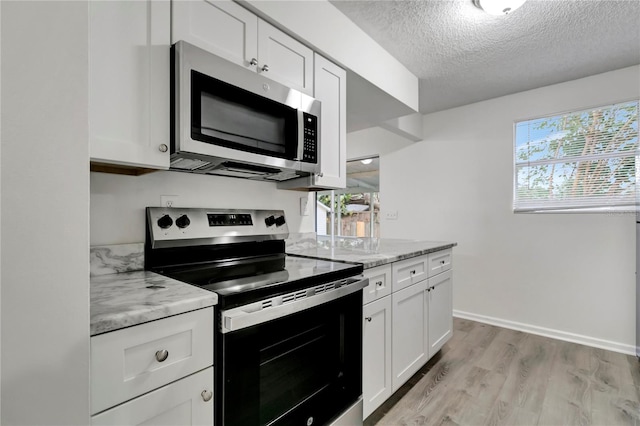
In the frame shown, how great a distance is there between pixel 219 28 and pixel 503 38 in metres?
1.97

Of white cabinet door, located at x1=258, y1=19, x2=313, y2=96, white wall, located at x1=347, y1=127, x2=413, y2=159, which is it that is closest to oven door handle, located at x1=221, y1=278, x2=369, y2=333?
white cabinet door, located at x1=258, y1=19, x2=313, y2=96

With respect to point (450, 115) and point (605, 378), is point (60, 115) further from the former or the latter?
point (450, 115)

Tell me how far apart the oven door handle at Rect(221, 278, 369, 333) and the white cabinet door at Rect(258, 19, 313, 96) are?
107cm

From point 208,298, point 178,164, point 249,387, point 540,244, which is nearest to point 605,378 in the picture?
point 540,244

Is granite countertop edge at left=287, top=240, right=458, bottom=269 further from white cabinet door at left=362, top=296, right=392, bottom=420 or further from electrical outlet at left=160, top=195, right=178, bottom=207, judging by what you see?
electrical outlet at left=160, top=195, right=178, bottom=207

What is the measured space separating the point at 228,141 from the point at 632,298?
343 centimetres

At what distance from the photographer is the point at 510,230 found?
125 inches

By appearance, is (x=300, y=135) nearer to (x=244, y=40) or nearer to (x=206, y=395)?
(x=244, y=40)

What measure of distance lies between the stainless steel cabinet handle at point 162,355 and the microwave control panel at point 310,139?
1.08 m

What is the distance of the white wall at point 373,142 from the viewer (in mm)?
4066

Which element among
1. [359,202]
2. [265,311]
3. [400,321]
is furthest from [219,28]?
[359,202]

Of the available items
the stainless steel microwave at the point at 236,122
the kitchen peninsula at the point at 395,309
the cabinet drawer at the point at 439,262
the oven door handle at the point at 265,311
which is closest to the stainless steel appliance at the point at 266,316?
the oven door handle at the point at 265,311

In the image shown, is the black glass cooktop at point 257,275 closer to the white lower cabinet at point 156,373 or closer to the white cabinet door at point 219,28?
the white lower cabinet at point 156,373

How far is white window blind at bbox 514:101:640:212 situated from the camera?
2619mm
